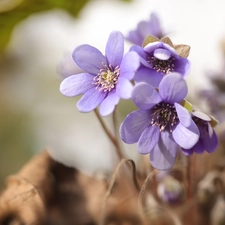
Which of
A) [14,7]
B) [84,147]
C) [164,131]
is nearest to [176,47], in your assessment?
[164,131]

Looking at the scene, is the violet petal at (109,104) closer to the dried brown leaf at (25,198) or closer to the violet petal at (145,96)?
the violet petal at (145,96)

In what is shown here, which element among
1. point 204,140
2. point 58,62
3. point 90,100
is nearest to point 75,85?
point 90,100

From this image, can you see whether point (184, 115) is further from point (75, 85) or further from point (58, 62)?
point (58, 62)

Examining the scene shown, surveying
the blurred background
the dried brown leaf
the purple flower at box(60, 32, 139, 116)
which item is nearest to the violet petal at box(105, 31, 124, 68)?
the purple flower at box(60, 32, 139, 116)

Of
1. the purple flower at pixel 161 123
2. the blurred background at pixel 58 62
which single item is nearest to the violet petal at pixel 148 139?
the purple flower at pixel 161 123

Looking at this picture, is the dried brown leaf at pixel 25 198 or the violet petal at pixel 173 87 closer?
the violet petal at pixel 173 87

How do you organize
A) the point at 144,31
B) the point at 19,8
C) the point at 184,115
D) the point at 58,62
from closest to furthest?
the point at 184,115 < the point at 144,31 < the point at 19,8 < the point at 58,62
